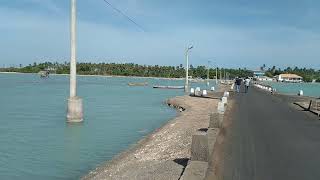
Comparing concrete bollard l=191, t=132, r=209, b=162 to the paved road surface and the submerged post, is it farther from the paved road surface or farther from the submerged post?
the submerged post

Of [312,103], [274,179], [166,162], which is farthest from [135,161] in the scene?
[312,103]

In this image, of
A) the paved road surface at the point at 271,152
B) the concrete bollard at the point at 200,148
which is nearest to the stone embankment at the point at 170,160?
the concrete bollard at the point at 200,148

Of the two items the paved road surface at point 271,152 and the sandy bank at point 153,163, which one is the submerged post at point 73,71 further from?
the paved road surface at point 271,152

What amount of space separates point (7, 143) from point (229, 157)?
486 inches

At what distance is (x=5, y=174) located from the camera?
13906 mm

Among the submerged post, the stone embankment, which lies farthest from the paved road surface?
the submerged post

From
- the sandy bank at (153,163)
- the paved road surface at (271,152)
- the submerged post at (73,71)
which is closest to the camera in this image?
the paved road surface at (271,152)

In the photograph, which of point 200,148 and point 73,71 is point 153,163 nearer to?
point 200,148

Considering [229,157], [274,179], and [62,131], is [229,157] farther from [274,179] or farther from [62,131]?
[62,131]

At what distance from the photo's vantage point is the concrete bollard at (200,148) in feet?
27.7

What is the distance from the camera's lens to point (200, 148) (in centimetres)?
847

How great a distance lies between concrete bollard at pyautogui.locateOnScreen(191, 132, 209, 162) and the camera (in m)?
Result: 8.45

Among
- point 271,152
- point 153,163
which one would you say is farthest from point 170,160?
point 271,152

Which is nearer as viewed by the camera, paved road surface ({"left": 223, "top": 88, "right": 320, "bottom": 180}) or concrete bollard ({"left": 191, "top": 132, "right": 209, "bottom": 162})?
concrete bollard ({"left": 191, "top": 132, "right": 209, "bottom": 162})
